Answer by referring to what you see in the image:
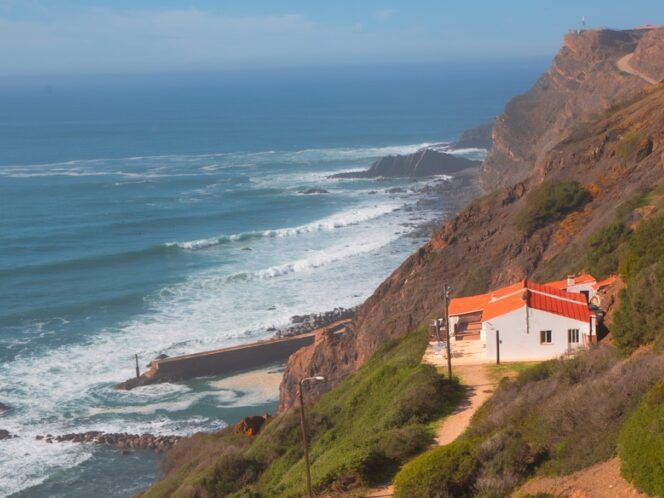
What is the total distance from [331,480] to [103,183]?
7142 cm

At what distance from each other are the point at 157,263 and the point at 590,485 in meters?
45.1

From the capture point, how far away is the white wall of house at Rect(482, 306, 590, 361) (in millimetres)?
20875

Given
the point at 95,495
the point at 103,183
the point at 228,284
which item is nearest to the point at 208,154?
the point at 103,183

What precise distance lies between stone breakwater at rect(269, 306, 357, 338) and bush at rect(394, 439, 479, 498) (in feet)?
89.2

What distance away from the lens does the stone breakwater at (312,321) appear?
135ft

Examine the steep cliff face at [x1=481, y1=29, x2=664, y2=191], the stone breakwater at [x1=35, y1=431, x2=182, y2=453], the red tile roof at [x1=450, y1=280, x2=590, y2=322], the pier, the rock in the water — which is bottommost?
the stone breakwater at [x1=35, y1=431, x2=182, y2=453]

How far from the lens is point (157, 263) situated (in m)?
55.1

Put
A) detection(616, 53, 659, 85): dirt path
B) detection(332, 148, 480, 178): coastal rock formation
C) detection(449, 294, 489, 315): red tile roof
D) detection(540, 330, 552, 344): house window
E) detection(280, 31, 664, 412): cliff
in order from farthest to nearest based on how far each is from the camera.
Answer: detection(332, 148, 480, 178): coastal rock formation, detection(616, 53, 659, 85): dirt path, detection(280, 31, 664, 412): cliff, detection(449, 294, 489, 315): red tile roof, detection(540, 330, 552, 344): house window

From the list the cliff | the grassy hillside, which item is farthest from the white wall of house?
the cliff

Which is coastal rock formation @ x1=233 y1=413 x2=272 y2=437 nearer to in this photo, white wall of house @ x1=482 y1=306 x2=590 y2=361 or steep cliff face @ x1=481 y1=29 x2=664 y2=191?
white wall of house @ x1=482 y1=306 x2=590 y2=361

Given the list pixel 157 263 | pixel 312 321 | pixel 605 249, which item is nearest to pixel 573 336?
pixel 605 249

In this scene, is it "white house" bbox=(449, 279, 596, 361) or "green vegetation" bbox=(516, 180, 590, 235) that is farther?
"green vegetation" bbox=(516, 180, 590, 235)

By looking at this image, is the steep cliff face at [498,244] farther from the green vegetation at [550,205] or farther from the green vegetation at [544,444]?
the green vegetation at [544,444]

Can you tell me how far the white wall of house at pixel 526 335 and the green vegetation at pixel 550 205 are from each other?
14051mm
